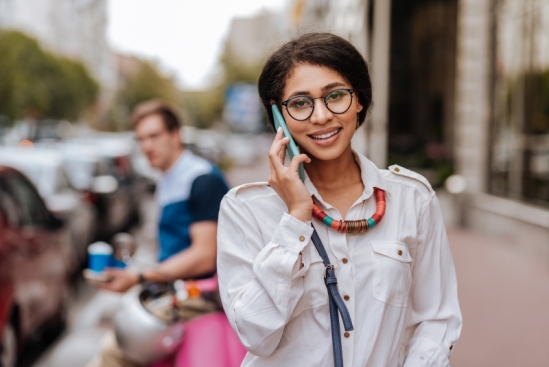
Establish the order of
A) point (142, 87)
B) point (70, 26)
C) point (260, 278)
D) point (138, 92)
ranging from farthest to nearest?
point (138, 92)
point (142, 87)
point (70, 26)
point (260, 278)

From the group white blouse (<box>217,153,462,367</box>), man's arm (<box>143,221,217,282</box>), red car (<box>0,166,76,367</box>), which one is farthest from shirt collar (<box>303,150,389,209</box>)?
red car (<box>0,166,76,367</box>)

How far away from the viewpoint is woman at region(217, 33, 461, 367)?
1.90m

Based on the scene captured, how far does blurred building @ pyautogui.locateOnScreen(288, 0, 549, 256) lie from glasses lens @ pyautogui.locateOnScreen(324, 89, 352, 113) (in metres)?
8.05

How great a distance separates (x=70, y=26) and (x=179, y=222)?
92.6 m

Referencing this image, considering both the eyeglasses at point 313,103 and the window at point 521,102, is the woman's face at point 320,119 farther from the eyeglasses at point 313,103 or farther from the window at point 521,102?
the window at point 521,102

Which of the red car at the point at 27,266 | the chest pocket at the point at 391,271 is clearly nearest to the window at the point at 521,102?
the red car at the point at 27,266

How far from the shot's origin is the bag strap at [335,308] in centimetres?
188

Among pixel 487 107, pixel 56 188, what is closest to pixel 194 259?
pixel 56 188

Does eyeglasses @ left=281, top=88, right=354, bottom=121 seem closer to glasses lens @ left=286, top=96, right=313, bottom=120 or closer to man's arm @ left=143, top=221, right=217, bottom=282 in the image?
glasses lens @ left=286, top=96, right=313, bottom=120

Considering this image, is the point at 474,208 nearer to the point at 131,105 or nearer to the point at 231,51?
the point at 231,51

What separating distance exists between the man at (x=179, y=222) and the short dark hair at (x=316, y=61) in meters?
1.34

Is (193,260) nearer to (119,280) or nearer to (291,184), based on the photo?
(119,280)

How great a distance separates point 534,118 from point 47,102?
44.4m

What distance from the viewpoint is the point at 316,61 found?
6.58ft
